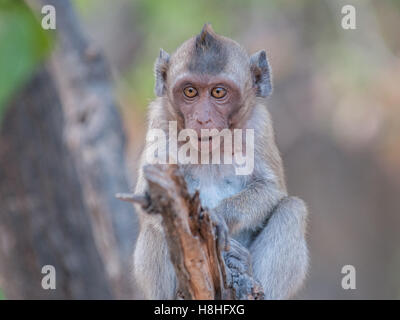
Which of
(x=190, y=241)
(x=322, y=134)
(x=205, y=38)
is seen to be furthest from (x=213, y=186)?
(x=322, y=134)

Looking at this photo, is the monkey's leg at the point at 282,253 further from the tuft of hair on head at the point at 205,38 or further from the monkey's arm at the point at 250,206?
the tuft of hair on head at the point at 205,38

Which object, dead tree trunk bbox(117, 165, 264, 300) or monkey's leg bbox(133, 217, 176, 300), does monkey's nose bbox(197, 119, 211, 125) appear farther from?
dead tree trunk bbox(117, 165, 264, 300)

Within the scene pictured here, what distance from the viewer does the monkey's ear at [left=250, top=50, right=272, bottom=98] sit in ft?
22.3

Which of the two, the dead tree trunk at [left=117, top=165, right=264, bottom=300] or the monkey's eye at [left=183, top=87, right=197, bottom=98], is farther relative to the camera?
the monkey's eye at [left=183, top=87, right=197, bottom=98]

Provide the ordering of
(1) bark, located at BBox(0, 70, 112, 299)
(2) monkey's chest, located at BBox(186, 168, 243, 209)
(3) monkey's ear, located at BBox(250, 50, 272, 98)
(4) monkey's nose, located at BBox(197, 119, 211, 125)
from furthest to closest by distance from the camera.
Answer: (1) bark, located at BBox(0, 70, 112, 299)
(3) monkey's ear, located at BBox(250, 50, 272, 98)
(2) monkey's chest, located at BBox(186, 168, 243, 209)
(4) monkey's nose, located at BBox(197, 119, 211, 125)

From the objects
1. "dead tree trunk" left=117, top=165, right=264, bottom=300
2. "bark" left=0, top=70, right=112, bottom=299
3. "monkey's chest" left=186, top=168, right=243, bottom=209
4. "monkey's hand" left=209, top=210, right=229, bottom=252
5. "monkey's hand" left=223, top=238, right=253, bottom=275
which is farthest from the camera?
"bark" left=0, top=70, right=112, bottom=299

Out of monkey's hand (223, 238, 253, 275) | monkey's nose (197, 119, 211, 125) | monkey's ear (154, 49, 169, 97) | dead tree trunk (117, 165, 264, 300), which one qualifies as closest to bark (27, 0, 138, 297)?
monkey's ear (154, 49, 169, 97)

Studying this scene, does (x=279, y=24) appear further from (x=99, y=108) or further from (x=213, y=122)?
(x=213, y=122)

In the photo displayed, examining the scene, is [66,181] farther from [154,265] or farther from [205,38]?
[205,38]

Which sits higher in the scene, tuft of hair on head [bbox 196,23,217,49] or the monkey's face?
tuft of hair on head [bbox 196,23,217,49]

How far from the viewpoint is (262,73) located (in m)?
6.81

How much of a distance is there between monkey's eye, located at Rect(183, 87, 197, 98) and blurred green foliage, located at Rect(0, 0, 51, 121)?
130cm

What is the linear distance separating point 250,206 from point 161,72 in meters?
1.61

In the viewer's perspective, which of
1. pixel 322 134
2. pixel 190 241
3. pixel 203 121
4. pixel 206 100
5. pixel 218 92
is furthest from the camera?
pixel 322 134
